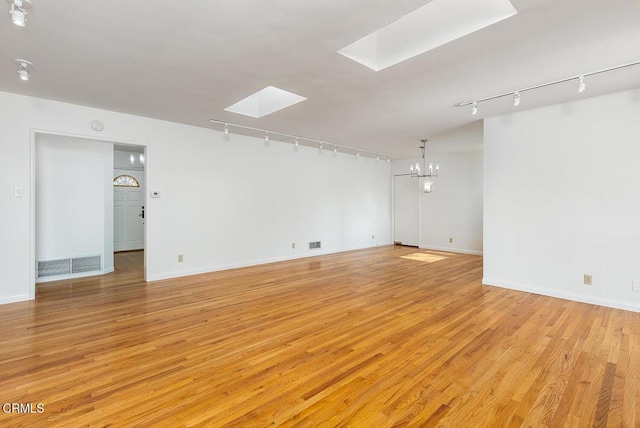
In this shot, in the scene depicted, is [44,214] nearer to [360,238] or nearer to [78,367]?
[78,367]

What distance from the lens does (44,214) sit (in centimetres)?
490

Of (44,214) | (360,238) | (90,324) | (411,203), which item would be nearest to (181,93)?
(90,324)

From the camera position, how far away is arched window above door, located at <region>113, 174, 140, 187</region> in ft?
25.2

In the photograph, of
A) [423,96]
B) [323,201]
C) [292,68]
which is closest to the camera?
[292,68]

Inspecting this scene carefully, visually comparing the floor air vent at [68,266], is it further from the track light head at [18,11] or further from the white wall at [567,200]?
the white wall at [567,200]

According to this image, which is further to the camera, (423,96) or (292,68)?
(423,96)

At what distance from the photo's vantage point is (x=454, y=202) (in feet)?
26.0

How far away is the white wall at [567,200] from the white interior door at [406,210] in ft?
13.5

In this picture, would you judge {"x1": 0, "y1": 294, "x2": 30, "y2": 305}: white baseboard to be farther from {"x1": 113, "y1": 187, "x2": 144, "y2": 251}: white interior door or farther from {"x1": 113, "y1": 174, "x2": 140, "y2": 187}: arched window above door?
{"x1": 113, "y1": 174, "x2": 140, "y2": 187}: arched window above door

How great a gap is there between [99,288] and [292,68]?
4.29 m

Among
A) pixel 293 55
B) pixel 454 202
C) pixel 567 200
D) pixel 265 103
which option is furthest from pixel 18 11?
pixel 454 202

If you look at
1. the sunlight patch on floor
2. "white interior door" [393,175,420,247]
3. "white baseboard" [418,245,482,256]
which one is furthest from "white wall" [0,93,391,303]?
"white baseboard" [418,245,482,256]

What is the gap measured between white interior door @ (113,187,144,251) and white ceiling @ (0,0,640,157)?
167 inches

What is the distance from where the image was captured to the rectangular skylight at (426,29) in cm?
222
